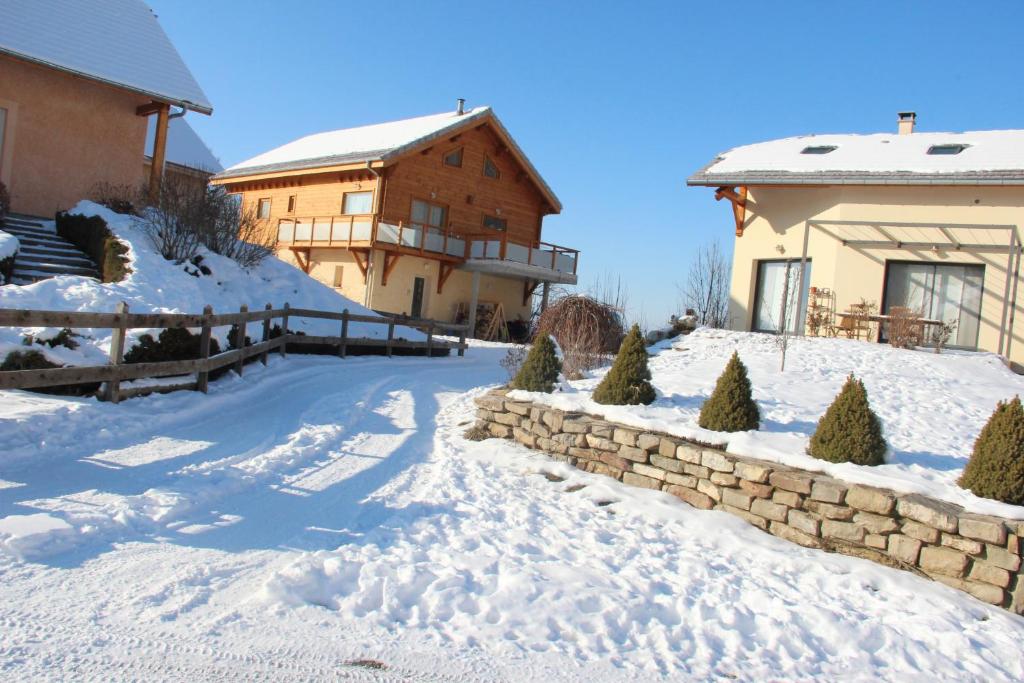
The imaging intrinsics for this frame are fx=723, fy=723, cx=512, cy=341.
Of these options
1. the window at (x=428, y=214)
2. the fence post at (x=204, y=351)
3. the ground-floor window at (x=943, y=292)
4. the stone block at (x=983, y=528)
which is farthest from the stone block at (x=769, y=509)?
the window at (x=428, y=214)

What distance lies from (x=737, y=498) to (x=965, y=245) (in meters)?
11.8

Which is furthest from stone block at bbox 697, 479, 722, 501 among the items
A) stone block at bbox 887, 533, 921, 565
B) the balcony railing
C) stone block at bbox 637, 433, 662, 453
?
the balcony railing

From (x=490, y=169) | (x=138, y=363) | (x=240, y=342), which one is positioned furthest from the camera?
(x=490, y=169)

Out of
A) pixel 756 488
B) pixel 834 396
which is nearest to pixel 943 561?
pixel 756 488

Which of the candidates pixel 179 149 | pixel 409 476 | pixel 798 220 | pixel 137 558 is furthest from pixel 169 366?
pixel 179 149

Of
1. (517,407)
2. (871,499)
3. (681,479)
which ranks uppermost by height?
(517,407)

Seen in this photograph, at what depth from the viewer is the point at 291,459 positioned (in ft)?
22.7

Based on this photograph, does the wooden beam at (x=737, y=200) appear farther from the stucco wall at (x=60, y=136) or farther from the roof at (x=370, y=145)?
the stucco wall at (x=60, y=136)

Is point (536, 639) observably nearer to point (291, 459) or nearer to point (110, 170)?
point (291, 459)

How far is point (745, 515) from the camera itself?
6250mm

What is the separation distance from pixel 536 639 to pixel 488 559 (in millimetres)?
1032

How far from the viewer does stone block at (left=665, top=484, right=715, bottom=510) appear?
6.54 metres

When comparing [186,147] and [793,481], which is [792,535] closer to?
[793,481]

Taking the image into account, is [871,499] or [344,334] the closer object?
[871,499]
